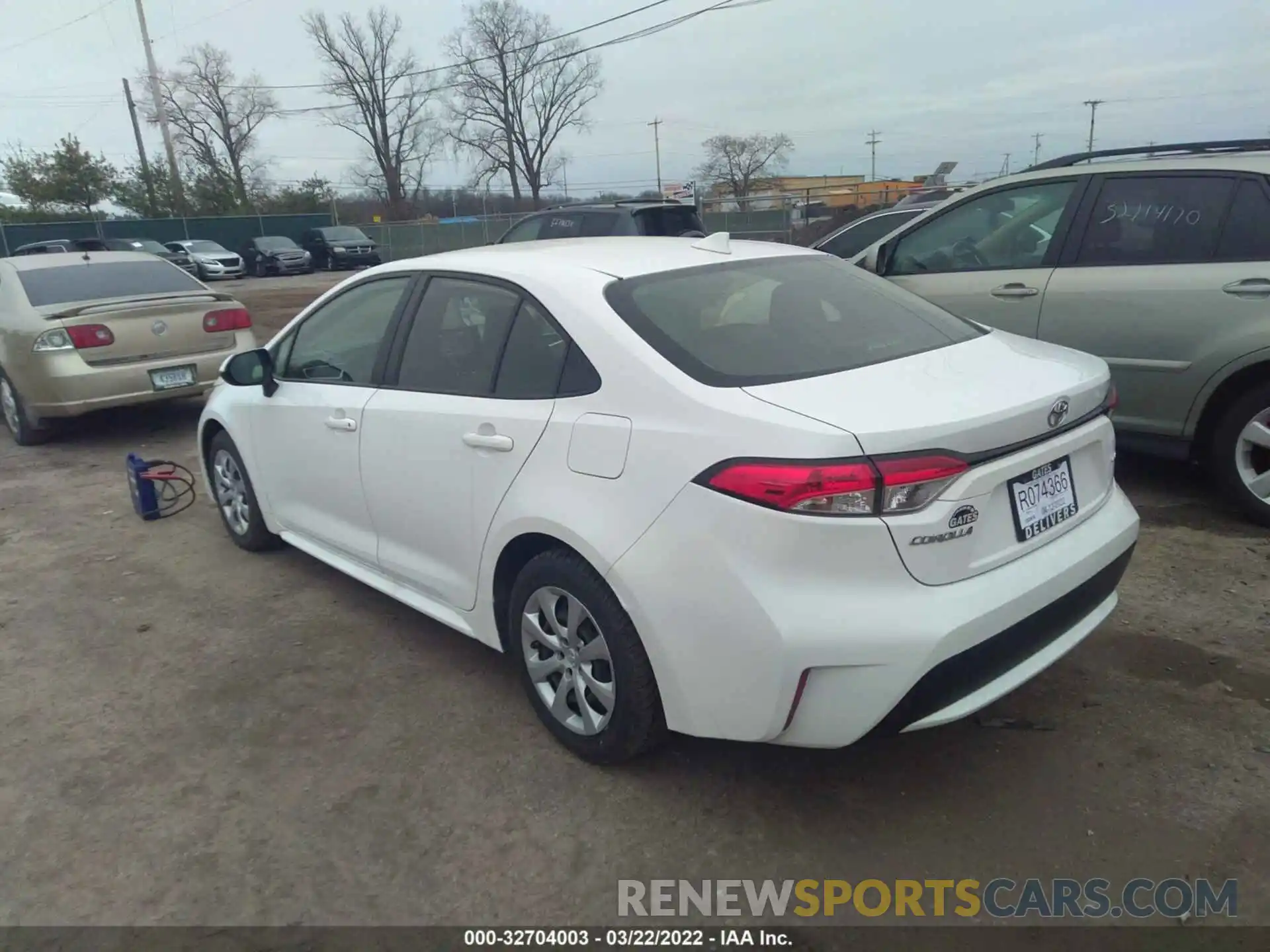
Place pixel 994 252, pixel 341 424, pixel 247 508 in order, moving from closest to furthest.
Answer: pixel 341 424 < pixel 247 508 < pixel 994 252

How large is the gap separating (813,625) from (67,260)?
7806 mm

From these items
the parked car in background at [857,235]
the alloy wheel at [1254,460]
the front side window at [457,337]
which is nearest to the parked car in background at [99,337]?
the front side window at [457,337]

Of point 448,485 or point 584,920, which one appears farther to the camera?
point 448,485

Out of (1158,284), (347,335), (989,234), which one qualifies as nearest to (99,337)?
(347,335)

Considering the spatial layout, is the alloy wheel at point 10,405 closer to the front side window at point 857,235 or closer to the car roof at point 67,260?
the car roof at point 67,260

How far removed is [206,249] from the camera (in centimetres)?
3038

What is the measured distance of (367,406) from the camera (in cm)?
362

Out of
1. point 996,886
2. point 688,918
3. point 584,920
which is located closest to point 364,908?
point 584,920

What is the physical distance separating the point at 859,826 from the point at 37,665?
3.41 meters

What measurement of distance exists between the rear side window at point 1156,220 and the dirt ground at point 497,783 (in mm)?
1546

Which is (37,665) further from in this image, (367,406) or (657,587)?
(657,587)

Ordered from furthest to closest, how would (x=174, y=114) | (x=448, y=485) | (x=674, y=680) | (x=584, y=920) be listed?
(x=174, y=114) < (x=448, y=485) < (x=674, y=680) < (x=584, y=920)

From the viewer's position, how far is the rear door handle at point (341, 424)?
3.69 metres

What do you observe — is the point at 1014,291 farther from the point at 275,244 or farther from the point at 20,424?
the point at 275,244
